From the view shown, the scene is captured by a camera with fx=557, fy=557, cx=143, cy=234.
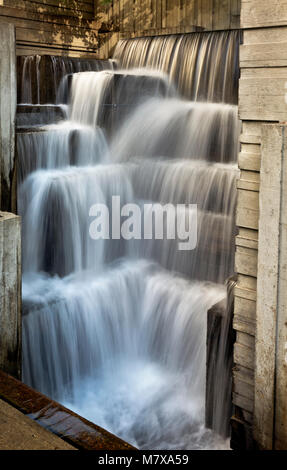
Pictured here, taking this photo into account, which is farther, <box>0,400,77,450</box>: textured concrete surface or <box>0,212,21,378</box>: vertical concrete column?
<box>0,212,21,378</box>: vertical concrete column

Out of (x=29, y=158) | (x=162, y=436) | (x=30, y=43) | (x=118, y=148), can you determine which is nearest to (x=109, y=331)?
(x=162, y=436)

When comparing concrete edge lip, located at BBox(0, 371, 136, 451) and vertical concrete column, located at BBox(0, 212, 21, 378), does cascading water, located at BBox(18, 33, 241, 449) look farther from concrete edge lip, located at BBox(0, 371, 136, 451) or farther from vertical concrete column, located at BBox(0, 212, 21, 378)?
concrete edge lip, located at BBox(0, 371, 136, 451)

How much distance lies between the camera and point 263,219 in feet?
9.16

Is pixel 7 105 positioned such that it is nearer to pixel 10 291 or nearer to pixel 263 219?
pixel 10 291

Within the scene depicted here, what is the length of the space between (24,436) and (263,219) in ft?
5.00

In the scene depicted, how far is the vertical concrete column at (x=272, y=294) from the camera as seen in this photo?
269 centimetres

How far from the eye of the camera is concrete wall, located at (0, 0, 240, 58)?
8234 mm

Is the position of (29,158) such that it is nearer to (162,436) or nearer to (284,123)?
(162,436)

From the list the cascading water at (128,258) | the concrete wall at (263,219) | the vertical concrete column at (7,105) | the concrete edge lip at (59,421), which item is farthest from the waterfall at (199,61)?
the concrete edge lip at (59,421)

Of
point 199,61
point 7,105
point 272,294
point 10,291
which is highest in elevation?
point 199,61

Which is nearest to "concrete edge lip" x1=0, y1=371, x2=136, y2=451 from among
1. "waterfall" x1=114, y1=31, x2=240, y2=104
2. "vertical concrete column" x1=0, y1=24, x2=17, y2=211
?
"vertical concrete column" x1=0, y1=24, x2=17, y2=211

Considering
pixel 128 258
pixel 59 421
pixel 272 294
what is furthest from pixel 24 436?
pixel 128 258

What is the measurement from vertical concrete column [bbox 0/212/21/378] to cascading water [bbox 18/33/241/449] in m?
1.15

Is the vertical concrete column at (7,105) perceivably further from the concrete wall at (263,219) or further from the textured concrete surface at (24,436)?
the textured concrete surface at (24,436)
